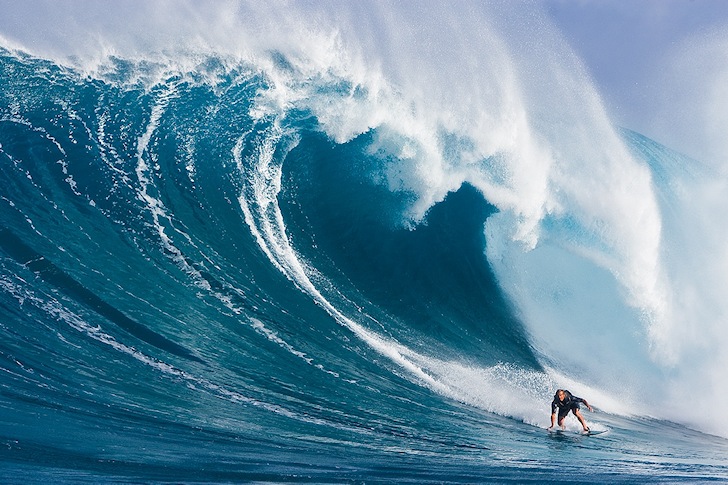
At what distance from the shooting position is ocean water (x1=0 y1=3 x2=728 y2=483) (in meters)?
5.37

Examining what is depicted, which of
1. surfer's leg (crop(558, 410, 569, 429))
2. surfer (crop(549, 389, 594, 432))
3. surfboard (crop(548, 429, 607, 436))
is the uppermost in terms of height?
surfer (crop(549, 389, 594, 432))

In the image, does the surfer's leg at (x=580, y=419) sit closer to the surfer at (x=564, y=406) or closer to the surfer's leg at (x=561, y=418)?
the surfer at (x=564, y=406)

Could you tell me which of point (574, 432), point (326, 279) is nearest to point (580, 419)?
point (574, 432)

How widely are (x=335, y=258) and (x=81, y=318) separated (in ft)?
16.8

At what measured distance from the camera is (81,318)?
659 centimetres

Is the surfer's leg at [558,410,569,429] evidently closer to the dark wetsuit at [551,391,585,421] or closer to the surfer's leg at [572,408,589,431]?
the dark wetsuit at [551,391,585,421]

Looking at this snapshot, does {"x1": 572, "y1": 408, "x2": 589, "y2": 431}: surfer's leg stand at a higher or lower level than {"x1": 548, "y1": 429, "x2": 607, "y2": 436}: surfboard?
higher

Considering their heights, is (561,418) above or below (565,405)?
below

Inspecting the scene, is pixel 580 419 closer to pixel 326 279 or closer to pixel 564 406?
pixel 564 406

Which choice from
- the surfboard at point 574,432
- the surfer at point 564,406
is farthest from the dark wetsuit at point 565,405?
the surfboard at point 574,432

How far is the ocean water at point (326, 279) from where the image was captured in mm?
5367

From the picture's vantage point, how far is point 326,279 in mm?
10086

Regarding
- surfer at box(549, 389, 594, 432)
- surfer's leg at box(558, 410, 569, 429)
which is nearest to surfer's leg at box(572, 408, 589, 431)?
surfer at box(549, 389, 594, 432)

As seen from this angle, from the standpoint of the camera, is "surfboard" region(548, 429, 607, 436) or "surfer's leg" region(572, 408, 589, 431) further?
"surfer's leg" region(572, 408, 589, 431)
